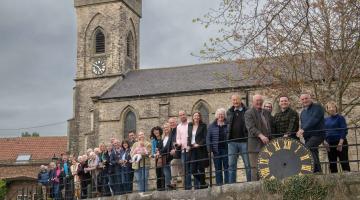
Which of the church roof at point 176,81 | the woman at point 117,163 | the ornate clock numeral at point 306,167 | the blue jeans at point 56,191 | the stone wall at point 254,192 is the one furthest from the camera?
the church roof at point 176,81

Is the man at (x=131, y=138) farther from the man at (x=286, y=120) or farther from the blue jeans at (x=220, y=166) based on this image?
the man at (x=286, y=120)

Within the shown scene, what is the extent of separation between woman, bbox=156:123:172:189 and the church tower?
26408 mm

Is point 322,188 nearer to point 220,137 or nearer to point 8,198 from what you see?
point 220,137

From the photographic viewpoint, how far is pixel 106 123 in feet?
121

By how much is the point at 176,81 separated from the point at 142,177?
2361 centimetres

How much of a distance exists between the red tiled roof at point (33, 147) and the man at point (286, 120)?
39502 millimetres

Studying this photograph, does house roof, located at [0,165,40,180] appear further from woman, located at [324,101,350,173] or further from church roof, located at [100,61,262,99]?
woman, located at [324,101,350,173]

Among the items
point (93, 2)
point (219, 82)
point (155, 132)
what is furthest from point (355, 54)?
point (93, 2)

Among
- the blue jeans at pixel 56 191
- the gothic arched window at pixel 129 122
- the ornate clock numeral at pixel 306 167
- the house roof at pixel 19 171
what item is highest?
the gothic arched window at pixel 129 122

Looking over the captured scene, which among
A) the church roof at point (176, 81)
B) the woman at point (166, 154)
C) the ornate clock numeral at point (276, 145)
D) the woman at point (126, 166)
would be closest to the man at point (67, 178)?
the woman at point (126, 166)

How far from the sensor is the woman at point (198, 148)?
12.1 metres

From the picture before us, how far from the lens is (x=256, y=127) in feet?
35.0

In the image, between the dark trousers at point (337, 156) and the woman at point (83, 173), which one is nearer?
the dark trousers at point (337, 156)

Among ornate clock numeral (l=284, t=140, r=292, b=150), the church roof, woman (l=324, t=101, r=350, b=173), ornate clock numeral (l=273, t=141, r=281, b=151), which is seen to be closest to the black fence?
woman (l=324, t=101, r=350, b=173)
